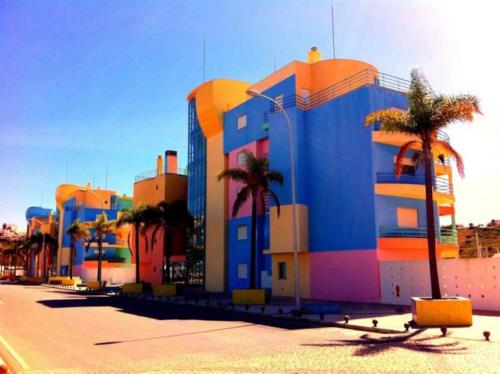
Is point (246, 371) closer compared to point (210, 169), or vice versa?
point (246, 371)

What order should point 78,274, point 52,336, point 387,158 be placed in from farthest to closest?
point 78,274, point 387,158, point 52,336

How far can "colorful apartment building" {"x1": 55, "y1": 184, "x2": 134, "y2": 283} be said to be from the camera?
74.6 meters

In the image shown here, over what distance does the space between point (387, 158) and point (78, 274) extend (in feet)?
206

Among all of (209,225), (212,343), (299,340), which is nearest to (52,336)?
(212,343)

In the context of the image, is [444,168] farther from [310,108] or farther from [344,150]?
[310,108]

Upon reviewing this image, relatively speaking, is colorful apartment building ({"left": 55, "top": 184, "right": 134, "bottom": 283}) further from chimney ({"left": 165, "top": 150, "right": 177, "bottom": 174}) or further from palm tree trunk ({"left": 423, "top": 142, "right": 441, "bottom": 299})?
palm tree trunk ({"left": 423, "top": 142, "right": 441, "bottom": 299})

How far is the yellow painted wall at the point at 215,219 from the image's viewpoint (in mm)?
42562

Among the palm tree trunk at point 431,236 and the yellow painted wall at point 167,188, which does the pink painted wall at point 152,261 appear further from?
the palm tree trunk at point 431,236

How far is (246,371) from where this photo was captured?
923 centimetres

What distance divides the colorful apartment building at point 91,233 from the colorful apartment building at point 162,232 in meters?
14.7

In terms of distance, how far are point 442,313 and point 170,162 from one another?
147 ft

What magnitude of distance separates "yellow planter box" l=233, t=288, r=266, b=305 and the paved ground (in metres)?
8.66

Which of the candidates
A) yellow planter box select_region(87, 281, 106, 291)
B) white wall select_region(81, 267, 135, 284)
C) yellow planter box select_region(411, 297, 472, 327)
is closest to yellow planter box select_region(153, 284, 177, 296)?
yellow planter box select_region(87, 281, 106, 291)

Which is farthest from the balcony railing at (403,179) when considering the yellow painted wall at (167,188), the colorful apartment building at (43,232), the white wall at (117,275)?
the colorful apartment building at (43,232)
